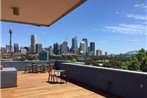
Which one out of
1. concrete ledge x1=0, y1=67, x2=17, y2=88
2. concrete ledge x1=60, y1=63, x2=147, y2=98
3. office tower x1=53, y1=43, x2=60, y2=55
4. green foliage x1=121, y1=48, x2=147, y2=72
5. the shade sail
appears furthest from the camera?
office tower x1=53, y1=43, x2=60, y2=55

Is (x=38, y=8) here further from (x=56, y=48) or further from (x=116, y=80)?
(x=56, y=48)

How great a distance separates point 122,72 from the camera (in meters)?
6.29

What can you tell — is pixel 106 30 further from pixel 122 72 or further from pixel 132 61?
pixel 122 72

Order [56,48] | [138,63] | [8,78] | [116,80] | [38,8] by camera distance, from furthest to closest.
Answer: [56,48]
[138,63]
[8,78]
[116,80]
[38,8]

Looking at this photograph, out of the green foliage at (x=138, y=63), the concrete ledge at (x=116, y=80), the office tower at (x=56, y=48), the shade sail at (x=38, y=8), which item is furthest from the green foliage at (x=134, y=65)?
the office tower at (x=56, y=48)

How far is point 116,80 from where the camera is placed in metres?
6.50

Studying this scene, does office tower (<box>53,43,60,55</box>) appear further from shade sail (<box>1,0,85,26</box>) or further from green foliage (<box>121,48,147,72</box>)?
shade sail (<box>1,0,85,26</box>)

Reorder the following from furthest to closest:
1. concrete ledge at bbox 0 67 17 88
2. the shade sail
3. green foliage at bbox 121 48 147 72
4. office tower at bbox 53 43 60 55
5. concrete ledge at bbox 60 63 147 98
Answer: office tower at bbox 53 43 60 55, green foliage at bbox 121 48 147 72, concrete ledge at bbox 0 67 17 88, concrete ledge at bbox 60 63 147 98, the shade sail

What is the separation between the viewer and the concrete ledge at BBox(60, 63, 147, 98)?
5601mm

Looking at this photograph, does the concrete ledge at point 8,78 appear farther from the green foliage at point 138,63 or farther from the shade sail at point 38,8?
the green foliage at point 138,63

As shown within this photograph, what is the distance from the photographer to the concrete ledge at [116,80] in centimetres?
560

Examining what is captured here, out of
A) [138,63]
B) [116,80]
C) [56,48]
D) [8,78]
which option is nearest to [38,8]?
[116,80]

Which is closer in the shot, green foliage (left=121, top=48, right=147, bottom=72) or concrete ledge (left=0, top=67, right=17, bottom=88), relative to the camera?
concrete ledge (left=0, top=67, right=17, bottom=88)

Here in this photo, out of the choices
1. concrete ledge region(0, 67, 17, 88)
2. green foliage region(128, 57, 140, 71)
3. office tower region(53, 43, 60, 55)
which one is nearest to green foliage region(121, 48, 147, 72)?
green foliage region(128, 57, 140, 71)
